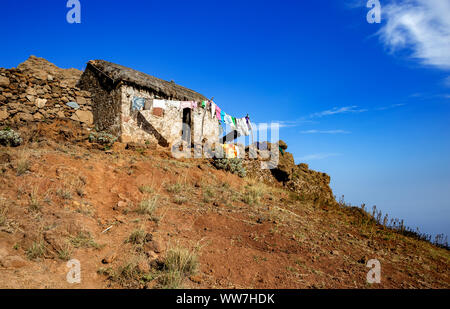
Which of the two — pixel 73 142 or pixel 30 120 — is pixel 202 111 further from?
pixel 30 120

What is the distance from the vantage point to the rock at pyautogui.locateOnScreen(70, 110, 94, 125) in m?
11.8

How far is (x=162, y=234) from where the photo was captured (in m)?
4.71

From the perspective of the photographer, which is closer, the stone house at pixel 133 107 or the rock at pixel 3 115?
the rock at pixel 3 115

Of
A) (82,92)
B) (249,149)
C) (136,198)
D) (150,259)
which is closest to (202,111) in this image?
(249,149)

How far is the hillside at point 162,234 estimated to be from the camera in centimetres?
356

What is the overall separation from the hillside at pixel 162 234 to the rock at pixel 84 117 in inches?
91.0

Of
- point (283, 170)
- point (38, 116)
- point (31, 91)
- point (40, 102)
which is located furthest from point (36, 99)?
point (283, 170)

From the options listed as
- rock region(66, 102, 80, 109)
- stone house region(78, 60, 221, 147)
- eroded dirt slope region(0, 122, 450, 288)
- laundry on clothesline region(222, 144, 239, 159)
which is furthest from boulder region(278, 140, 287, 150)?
rock region(66, 102, 80, 109)

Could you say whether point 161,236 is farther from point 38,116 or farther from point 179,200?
point 38,116

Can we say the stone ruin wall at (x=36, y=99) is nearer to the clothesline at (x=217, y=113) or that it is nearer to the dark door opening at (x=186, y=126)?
the clothesline at (x=217, y=113)

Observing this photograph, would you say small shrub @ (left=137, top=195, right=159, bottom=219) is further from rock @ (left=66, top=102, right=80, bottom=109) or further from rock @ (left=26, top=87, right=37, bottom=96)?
rock @ (left=26, top=87, right=37, bottom=96)

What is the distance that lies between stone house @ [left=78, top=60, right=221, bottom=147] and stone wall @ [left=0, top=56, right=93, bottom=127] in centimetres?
62

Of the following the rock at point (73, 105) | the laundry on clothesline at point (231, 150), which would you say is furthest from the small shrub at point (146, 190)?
the rock at point (73, 105)

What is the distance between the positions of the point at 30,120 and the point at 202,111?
8408 millimetres
